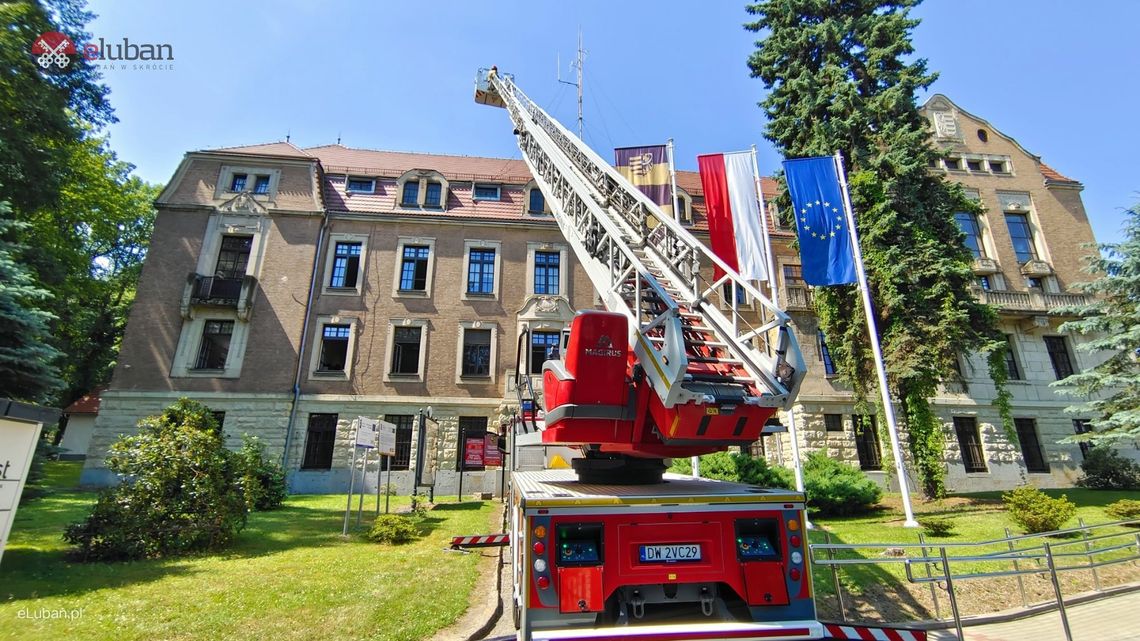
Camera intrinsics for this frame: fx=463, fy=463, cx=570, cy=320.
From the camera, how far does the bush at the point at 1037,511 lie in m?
9.33

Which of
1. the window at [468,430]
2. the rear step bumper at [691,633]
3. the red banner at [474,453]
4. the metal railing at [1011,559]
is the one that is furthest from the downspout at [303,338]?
the metal railing at [1011,559]

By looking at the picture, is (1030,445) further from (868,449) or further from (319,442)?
(319,442)

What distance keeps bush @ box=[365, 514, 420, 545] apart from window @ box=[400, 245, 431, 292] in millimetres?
14325

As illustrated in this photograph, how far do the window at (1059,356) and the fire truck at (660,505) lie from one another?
1121 inches

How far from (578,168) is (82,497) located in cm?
1959

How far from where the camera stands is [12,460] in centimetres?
388

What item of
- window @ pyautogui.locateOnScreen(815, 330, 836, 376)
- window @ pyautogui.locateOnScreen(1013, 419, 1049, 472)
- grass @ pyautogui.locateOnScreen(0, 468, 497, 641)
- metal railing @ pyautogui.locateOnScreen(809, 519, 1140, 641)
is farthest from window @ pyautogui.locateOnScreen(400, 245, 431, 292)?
window @ pyautogui.locateOnScreen(1013, 419, 1049, 472)

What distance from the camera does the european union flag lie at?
40.9 ft

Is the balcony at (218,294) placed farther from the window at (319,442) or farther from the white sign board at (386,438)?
the white sign board at (386,438)

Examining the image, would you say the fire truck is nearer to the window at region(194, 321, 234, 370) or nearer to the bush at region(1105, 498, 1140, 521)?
the bush at region(1105, 498, 1140, 521)

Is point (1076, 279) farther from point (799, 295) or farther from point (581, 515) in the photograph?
point (581, 515)

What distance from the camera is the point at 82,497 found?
15.5 meters

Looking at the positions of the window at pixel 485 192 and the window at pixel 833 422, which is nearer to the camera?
the window at pixel 833 422

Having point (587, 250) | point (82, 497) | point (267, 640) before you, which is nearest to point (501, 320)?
point (587, 250)
